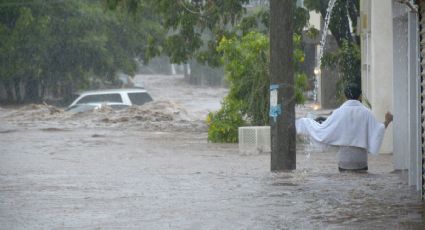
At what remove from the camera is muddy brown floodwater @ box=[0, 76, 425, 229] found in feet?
34.3

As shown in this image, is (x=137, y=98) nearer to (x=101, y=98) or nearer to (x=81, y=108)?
(x=101, y=98)

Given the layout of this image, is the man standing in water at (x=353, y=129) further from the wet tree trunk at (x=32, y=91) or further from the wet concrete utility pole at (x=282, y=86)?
the wet tree trunk at (x=32, y=91)

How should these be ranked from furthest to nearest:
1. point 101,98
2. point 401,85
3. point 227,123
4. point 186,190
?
point 101,98, point 227,123, point 401,85, point 186,190

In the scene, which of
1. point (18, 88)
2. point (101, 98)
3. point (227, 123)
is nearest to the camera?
point (227, 123)

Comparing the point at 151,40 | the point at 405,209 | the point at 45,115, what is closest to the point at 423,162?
the point at 405,209

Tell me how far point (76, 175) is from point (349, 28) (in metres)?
13.1

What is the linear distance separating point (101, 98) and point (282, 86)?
23.9 metres

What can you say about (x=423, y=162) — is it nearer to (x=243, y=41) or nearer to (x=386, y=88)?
(x=386, y=88)

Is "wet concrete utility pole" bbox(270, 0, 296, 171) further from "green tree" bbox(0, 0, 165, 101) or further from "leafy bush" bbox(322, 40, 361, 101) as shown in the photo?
"green tree" bbox(0, 0, 165, 101)

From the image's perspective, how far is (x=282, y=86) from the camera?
14.2 m

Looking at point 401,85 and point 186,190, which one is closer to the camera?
point 186,190

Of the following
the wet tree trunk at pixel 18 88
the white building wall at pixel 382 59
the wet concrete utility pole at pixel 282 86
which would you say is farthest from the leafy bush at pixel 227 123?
the wet tree trunk at pixel 18 88

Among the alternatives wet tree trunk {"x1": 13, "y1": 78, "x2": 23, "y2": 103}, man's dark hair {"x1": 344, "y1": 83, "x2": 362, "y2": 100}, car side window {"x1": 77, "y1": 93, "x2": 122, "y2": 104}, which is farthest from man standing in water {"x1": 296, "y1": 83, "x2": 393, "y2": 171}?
wet tree trunk {"x1": 13, "y1": 78, "x2": 23, "y2": 103}

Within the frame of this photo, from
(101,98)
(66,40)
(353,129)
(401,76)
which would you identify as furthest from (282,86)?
(66,40)
